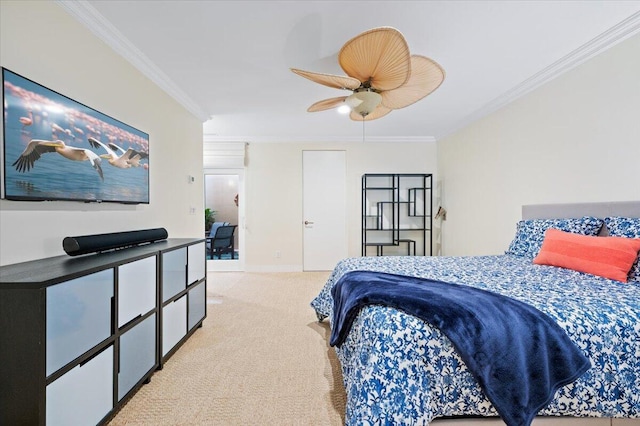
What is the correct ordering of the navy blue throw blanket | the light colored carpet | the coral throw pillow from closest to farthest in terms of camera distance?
the navy blue throw blanket
the light colored carpet
the coral throw pillow

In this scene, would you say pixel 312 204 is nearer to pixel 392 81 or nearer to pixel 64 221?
pixel 392 81

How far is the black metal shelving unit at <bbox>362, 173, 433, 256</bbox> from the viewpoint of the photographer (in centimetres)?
541

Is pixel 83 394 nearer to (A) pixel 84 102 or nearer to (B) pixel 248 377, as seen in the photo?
(B) pixel 248 377

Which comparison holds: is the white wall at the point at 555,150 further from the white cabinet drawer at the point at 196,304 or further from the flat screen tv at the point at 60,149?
the flat screen tv at the point at 60,149

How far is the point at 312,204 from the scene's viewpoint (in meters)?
5.44

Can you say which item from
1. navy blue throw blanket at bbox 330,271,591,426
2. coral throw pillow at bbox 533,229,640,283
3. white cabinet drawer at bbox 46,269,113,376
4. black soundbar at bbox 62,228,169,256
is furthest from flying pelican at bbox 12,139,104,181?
coral throw pillow at bbox 533,229,640,283

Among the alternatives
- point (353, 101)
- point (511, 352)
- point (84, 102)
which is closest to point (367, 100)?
point (353, 101)

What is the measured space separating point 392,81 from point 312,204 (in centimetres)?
348

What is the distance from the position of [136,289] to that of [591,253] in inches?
118

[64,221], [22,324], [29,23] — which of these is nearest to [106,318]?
[22,324]

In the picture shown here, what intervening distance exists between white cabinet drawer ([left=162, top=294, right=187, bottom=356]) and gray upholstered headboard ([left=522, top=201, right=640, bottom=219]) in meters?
3.42

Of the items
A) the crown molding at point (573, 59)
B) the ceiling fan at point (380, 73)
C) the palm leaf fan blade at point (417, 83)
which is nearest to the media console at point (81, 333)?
the ceiling fan at point (380, 73)

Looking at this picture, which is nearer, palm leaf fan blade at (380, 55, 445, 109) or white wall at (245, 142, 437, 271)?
palm leaf fan blade at (380, 55, 445, 109)

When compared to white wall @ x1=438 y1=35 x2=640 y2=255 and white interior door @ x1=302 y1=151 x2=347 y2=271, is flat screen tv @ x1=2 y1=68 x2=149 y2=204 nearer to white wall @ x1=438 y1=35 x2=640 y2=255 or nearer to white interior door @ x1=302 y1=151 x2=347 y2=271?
white interior door @ x1=302 y1=151 x2=347 y2=271
